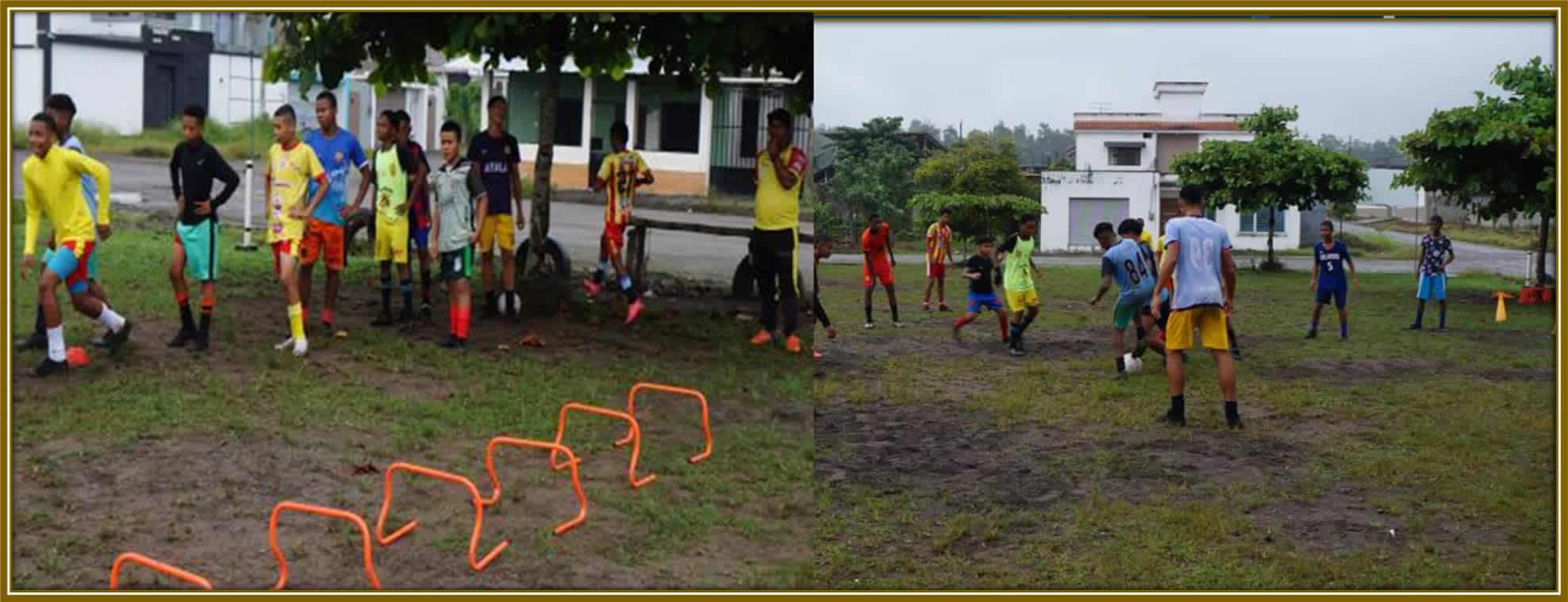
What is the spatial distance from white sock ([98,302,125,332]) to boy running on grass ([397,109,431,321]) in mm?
1710

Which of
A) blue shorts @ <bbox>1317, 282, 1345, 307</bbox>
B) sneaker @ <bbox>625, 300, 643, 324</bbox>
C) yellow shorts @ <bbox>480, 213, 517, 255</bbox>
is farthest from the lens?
sneaker @ <bbox>625, 300, 643, 324</bbox>

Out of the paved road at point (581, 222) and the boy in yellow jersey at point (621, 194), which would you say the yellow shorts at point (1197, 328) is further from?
the paved road at point (581, 222)

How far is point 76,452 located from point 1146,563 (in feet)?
13.0

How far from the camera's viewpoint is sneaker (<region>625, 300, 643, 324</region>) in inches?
364

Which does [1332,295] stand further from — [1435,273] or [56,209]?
[56,209]

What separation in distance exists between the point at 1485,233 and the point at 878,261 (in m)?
2.04

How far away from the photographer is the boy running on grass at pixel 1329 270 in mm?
4441

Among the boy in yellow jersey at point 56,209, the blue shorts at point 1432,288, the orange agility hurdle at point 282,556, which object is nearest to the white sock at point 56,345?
the boy in yellow jersey at point 56,209

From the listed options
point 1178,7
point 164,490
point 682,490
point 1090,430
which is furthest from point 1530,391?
point 164,490

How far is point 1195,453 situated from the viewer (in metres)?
4.79

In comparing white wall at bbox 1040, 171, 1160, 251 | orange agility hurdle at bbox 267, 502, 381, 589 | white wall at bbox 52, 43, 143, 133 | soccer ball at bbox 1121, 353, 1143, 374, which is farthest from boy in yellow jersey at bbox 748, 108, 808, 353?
white wall at bbox 52, 43, 143, 133

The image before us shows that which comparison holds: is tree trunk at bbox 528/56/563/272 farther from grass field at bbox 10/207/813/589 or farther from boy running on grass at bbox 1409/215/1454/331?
boy running on grass at bbox 1409/215/1454/331

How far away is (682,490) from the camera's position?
18.9ft

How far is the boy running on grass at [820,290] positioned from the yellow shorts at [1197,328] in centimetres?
128
